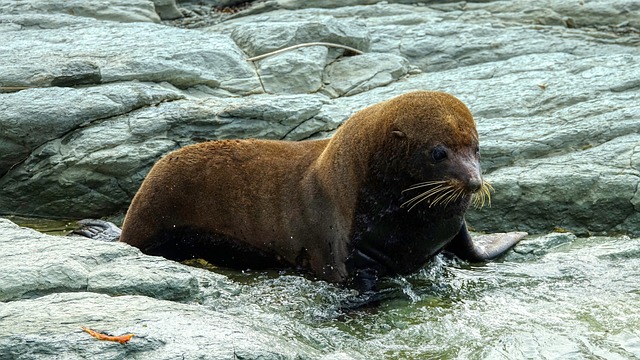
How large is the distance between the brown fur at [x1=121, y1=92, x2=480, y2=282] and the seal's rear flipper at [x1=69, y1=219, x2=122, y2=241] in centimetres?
30

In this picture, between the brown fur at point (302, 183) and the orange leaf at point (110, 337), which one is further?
the brown fur at point (302, 183)

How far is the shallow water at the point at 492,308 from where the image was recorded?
5.61m

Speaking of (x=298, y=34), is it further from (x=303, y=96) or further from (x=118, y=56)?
(x=118, y=56)

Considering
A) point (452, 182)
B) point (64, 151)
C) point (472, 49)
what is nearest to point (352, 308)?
point (452, 182)

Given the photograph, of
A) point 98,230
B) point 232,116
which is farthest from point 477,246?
point 98,230

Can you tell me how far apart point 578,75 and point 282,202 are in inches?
175

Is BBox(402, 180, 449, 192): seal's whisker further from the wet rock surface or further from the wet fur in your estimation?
the wet rock surface

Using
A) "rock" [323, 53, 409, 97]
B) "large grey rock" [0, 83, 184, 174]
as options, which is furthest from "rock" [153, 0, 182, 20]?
"large grey rock" [0, 83, 184, 174]

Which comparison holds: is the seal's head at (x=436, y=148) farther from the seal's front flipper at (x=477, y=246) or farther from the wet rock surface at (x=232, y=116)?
the wet rock surface at (x=232, y=116)

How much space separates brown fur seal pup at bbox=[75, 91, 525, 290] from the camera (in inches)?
274

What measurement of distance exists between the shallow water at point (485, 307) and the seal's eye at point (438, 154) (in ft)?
3.05

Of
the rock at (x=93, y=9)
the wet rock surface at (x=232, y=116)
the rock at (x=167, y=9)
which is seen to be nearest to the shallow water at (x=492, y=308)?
the wet rock surface at (x=232, y=116)

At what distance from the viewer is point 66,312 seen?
15.4ft

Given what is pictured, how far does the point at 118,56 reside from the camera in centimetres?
1048
